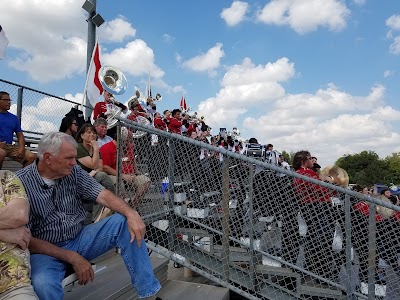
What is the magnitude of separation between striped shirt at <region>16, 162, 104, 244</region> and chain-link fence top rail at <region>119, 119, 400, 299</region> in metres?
1.35

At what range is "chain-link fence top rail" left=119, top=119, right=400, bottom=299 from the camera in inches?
151

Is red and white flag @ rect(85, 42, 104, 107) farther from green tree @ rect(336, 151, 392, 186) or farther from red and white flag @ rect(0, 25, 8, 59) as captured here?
green tree @ rect(336, 151, 392, 186)

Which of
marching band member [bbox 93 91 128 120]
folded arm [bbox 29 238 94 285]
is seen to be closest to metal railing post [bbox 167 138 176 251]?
folded arm [bbox 29 238 94 285]

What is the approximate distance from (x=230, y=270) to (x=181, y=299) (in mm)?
775

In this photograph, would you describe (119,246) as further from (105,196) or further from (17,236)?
(17,236)

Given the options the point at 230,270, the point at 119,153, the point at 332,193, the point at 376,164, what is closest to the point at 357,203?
the point at 332,193

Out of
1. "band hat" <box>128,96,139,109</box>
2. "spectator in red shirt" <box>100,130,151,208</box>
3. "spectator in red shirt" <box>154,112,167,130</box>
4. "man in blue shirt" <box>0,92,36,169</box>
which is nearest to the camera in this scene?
"spectator in red shirt" <box>100,130,151,208</box>

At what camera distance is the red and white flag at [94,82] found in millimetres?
8703

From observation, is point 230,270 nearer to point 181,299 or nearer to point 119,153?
point 181,299

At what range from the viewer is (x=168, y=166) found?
4180 mm

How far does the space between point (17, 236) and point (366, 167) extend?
87821 mm

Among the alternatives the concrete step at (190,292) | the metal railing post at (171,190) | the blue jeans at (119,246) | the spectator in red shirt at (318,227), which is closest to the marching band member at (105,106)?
the metal railing post at (171,190)

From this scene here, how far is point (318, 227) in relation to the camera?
413 centimetres

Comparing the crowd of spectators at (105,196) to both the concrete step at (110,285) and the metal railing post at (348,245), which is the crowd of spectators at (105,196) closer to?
the metal railing post at (348,245)
